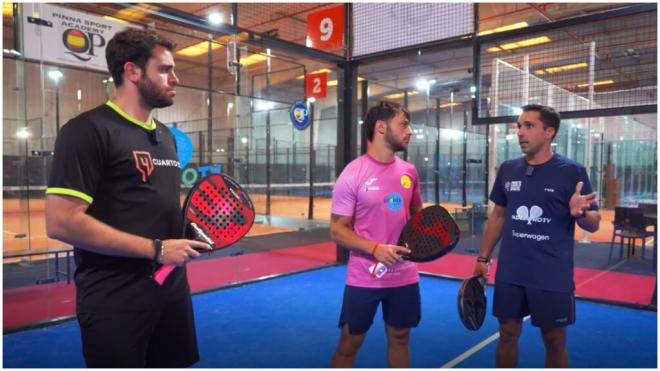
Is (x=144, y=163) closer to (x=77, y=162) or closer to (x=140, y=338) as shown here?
(x=77, y=162)

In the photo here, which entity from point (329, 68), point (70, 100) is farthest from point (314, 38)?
point (70, 100)

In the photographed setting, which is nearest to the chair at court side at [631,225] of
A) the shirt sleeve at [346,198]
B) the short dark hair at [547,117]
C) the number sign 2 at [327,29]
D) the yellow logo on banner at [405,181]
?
the number sign 2 at [327,29]

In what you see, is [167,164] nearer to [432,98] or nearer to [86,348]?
[86,348]

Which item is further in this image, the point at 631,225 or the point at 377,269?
the point at 631,225

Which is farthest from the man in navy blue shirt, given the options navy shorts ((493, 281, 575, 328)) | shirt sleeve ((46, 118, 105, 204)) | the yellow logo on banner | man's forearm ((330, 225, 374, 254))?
shirt sleeve ((46, 118, 105, 204))

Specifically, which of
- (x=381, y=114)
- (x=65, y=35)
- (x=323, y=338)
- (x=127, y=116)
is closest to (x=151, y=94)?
(x=127, y=116)

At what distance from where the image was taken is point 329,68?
20.5 ft

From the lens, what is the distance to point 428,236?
7.12 feet

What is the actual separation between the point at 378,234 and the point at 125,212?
3.89ft

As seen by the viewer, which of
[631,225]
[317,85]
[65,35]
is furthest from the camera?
[631,225]

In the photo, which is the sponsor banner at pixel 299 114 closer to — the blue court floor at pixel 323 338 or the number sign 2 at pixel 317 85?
the number sign 2 at pixel 317 85

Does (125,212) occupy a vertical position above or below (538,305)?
above

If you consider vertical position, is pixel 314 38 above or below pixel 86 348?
above

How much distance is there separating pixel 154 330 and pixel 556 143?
443 inches
